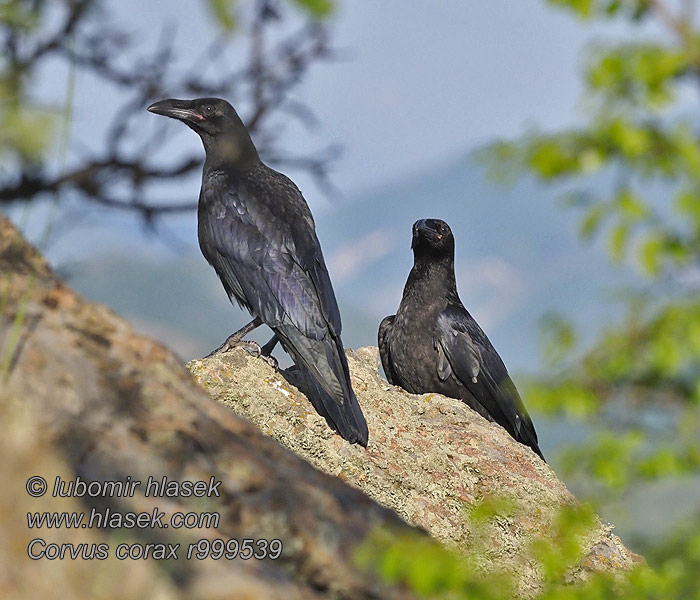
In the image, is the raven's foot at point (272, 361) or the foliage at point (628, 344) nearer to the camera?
the foliage at point (628, 344)

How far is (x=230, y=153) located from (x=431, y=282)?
2.02 metres

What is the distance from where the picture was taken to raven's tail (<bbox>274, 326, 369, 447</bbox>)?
4824 mm

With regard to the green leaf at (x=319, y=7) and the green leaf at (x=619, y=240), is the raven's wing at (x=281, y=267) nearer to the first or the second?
the green leaf at (x=619, y=240)

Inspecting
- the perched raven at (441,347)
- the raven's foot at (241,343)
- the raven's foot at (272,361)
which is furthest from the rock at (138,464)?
the perched raven at (441,347)

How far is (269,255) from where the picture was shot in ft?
19.0

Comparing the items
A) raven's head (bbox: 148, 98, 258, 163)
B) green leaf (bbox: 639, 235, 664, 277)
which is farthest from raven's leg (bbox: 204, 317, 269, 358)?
green leaf (bbox: 639, 235, 664, 277)

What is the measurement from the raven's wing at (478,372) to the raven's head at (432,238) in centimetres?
55

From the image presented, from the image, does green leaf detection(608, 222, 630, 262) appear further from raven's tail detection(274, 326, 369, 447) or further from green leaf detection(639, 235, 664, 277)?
raven's tail detection(274, 326, 369, 447)

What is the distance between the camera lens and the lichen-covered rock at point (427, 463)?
4.55 m

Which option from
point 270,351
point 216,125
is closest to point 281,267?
point 270,351

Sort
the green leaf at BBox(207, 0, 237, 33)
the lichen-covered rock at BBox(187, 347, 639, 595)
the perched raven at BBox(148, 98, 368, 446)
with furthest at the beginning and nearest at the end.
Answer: the perched raven at BBox(148, 98, 368, 446) < the lichen-covered rock at BBox(187, 347, 639, 595) < the green leaf at BBox(207, 0, 237, 33)

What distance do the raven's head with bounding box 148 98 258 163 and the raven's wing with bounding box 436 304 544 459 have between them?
6.87ft

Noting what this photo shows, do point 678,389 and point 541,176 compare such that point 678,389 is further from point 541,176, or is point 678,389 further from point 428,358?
point 428,358

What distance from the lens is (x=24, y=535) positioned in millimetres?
2045
